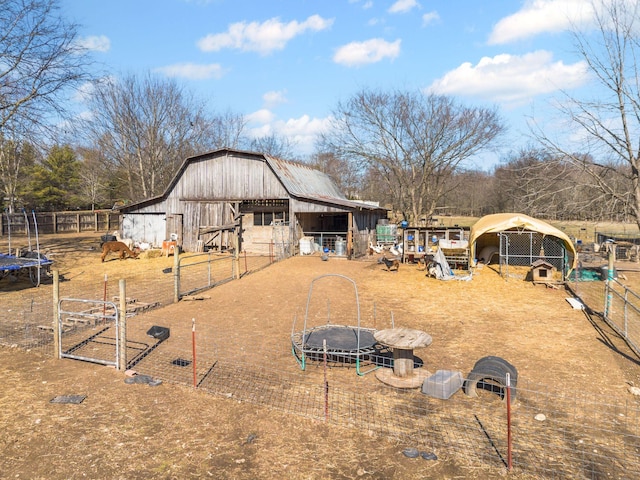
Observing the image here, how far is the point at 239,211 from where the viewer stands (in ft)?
90.8

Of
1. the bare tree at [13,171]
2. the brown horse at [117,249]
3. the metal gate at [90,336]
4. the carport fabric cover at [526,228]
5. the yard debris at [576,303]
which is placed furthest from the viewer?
the bare tree at [13,171]

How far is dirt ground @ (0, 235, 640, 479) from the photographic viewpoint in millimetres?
5176

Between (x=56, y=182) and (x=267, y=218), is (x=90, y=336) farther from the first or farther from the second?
(x=56, y=182)

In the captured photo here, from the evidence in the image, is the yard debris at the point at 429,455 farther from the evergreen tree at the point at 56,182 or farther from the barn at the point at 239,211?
the evergreen tree at the point at 56,182

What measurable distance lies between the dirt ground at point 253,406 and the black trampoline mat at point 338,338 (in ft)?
2.19

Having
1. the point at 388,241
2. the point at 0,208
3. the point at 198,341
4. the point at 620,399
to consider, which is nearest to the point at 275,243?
the point at 388,241

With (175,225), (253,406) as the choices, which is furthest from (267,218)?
(253,406)

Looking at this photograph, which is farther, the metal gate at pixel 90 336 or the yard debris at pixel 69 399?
the metal gate at pixel 90 336

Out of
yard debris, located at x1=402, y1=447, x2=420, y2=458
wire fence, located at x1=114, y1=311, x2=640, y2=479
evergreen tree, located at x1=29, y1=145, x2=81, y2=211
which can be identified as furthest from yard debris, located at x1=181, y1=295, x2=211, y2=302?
evergreen tree, located at x1=29, y1=145, x2=81, y2=211

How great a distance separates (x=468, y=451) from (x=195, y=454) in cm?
370

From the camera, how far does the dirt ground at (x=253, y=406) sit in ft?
17.0

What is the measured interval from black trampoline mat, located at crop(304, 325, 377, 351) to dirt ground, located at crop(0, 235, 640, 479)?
0.67 m

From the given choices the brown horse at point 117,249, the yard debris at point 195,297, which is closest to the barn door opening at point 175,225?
the brown horse at point 117,249

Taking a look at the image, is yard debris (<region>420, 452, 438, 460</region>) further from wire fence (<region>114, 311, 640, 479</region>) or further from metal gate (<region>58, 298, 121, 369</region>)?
metal gate (<region>58, 298, 121, 369</region>)
